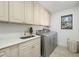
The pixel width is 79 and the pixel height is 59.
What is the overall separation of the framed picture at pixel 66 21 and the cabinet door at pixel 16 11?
2856 mm

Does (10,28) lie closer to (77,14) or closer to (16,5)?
(16,5)

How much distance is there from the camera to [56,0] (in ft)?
8.77

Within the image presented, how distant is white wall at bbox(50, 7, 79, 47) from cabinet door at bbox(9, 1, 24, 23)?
286cm

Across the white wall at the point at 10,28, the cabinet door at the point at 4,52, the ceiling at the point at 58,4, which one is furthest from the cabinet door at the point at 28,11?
the cabinet door at the point at 4,52

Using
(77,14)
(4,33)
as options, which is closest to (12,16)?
(4,33)

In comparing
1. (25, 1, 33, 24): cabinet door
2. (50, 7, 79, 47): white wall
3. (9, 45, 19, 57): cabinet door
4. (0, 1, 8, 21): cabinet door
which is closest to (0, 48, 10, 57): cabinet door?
(9, 45, 19, 57): cabinet door

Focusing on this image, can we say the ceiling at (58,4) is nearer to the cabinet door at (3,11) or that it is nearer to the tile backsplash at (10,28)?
the tile backsplash at (10,28)

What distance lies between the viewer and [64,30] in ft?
13.4

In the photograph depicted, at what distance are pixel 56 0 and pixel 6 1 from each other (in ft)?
6.26

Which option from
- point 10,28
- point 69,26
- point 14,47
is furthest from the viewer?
point 69,26

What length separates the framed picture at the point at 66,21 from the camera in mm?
3794

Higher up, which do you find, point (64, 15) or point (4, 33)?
point (64, 15)

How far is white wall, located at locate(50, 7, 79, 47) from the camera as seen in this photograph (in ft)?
11.6

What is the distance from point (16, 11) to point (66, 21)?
311cm
